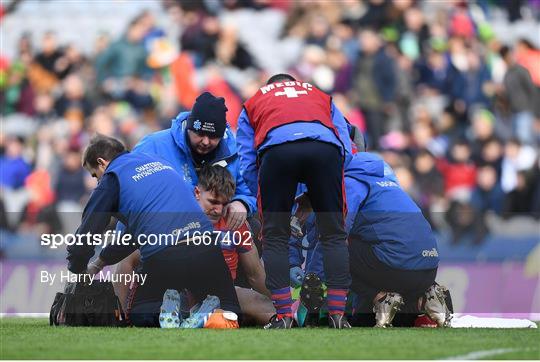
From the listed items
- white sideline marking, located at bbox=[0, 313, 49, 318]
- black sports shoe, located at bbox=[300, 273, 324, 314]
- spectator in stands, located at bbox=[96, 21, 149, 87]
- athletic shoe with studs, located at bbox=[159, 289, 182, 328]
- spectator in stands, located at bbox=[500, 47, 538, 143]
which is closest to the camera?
athletic shoe with studs, located at bbox=[159, 289, 182, 328]

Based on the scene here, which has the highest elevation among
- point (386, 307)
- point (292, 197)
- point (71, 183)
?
point (71, 183)

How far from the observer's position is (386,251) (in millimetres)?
8266

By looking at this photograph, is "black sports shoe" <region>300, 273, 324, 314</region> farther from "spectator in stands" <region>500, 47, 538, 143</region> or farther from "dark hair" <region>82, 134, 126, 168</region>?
"spectator in stands" <region>500, 47, 538, 143</region>

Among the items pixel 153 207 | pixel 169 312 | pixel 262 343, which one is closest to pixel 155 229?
pixel 153 207

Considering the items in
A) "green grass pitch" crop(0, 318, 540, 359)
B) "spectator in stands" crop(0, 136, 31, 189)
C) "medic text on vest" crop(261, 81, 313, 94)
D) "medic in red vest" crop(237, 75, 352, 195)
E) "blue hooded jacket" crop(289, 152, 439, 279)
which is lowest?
"green grass pitch" crop(0, 318, 540, 359)

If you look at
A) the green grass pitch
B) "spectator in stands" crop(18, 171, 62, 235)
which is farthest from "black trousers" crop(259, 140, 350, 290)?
"spectator in stands" crop(18, 171, 62, 235)

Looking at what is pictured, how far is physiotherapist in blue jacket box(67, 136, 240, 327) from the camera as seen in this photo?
783 centimetres

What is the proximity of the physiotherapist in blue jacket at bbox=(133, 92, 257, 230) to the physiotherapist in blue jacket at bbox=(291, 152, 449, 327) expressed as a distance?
0.63 m

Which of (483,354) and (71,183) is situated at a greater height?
(71,183)

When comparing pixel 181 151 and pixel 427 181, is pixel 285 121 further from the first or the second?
pixel 427 181

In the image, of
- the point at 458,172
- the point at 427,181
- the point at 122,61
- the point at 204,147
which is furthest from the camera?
the point at 122,61

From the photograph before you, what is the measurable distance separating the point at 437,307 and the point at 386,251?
0.54 m

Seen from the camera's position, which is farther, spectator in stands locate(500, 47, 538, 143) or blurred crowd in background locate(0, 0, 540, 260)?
spectator in stands locate(500, 47, 538, 143)

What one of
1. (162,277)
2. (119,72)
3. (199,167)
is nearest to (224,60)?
(119,72)
